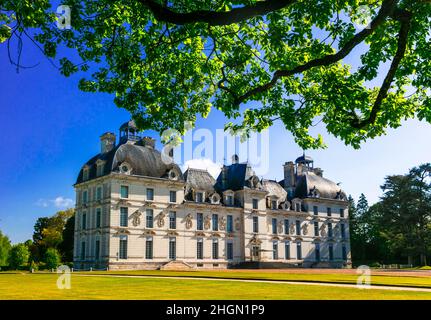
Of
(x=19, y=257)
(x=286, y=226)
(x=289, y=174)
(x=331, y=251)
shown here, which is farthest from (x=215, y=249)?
(x=19, y=257)

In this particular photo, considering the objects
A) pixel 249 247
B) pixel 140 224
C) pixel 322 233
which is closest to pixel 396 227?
pixel 322 233

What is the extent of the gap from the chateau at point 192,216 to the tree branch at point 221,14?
40.8m

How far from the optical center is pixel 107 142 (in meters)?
52.5

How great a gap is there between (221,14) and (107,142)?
45964 mm

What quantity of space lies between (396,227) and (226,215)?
29.7 m

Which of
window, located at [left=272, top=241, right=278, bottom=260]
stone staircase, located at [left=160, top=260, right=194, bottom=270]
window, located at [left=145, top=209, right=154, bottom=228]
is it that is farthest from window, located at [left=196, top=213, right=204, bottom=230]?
window, located at [left=272, top=241, right=278, bottom=260]

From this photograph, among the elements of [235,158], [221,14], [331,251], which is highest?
[235,158]

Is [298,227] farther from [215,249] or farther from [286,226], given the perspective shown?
[215,249]

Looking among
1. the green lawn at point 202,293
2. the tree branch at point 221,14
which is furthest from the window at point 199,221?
the tree branch at point 221,14

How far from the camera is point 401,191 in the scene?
7088cm

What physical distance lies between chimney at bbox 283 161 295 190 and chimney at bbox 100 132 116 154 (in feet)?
94.6

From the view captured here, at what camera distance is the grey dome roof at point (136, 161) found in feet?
161

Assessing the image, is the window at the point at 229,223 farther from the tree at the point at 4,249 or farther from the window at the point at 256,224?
the tree at the point at 4,249
